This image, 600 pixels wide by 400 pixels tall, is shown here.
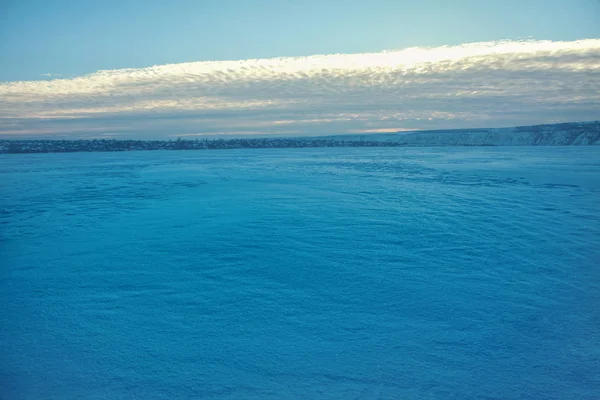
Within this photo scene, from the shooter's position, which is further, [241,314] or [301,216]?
[301,216]

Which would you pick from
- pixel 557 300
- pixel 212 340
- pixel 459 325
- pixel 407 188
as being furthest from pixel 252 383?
pixel 407 188

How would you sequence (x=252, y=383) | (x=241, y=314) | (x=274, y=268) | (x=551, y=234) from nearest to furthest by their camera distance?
1. (x=252, y=383)
2. (x=241, y=314)
3. (x=274, y=268)
4. (x=551, y=234)

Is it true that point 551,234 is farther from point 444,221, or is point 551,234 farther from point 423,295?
point 423,295

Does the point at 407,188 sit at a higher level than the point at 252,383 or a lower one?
higher

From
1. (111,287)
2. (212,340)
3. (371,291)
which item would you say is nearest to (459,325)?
(371,291)

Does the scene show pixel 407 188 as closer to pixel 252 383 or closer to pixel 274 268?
pixel 274 268

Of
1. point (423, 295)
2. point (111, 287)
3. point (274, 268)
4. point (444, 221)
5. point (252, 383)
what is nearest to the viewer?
point (252, 383)
